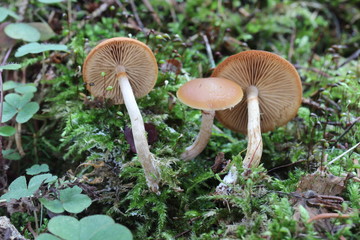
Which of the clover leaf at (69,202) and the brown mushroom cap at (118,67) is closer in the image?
the clover leaf at (69,202)

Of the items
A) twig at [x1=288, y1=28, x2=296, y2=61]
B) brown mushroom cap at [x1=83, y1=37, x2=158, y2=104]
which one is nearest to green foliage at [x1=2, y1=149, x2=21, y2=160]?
brown mushroom cap at [x1=83, y1=37, x2=158, y2=104]

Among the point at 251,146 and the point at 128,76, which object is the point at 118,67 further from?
the point at 251,146

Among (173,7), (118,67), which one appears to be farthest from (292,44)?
(118,67)

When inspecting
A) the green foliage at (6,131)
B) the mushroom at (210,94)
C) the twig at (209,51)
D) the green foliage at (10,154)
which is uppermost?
the mushroom at (210,94)

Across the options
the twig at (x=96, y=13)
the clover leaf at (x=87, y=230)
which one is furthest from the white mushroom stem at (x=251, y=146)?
the twig at (x=96, y=13)

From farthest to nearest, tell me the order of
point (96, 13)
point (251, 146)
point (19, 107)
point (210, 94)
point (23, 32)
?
1. point (96, 13)
2. point (23, 32)
3. point (19, 107)
4. point (251, 146)
5. point (210, 94)

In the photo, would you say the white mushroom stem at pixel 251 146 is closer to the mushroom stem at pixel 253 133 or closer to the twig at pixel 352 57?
the mushroom stem at pixel 253 133

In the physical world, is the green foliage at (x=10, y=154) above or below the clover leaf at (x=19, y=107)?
below
